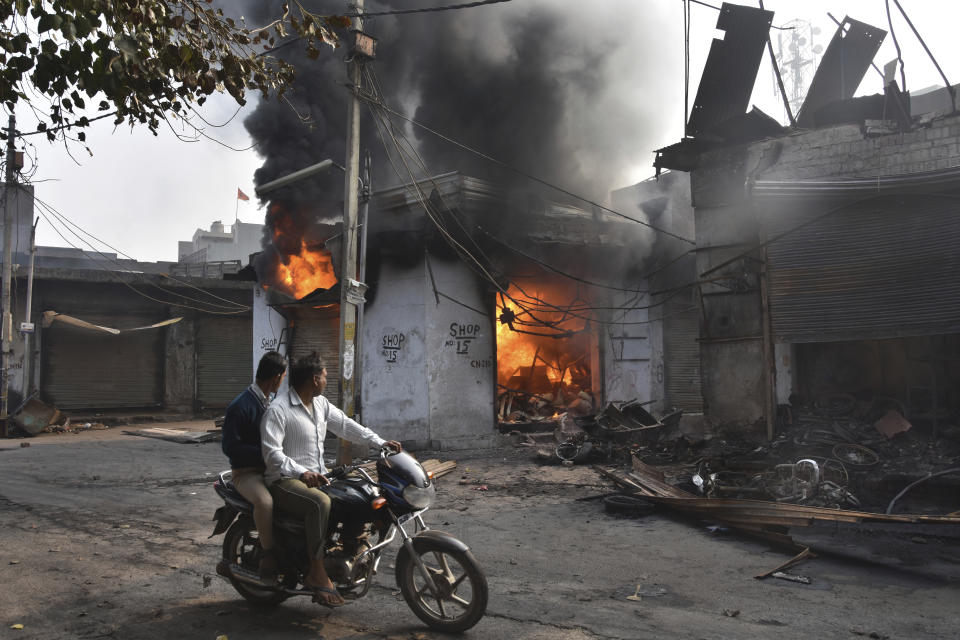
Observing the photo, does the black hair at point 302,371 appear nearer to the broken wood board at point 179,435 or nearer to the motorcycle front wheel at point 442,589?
the motorcycle front wheel at point 442,589

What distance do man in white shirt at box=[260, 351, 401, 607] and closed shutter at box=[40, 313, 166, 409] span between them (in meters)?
20.1

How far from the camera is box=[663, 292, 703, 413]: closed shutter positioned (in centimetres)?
1563

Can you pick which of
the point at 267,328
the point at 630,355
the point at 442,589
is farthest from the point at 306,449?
the point at 267,328

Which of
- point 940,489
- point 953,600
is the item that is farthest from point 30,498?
point 940,489

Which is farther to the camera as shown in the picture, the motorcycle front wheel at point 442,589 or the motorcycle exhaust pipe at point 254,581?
the motorcycle exhaust pipe at point 254,581

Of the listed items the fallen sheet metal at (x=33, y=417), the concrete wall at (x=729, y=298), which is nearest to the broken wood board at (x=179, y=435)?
the fallen sheet metal at (x=33, y=417)

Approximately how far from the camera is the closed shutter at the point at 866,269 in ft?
29.9

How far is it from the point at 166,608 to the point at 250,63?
384 centimetres

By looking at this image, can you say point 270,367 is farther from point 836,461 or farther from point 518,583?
point 836,461

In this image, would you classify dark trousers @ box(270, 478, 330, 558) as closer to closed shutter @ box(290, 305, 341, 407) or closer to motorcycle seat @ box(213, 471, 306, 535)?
motorcycle seat @ box(213, 471, 306, 535)

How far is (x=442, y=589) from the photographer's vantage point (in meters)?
3.96

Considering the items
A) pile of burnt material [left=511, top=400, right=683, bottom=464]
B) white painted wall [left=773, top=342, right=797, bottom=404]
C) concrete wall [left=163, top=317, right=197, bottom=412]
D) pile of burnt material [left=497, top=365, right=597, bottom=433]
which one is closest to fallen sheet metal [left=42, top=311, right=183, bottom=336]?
concrete wall [left=163, top=317, right=197, bottom=412]

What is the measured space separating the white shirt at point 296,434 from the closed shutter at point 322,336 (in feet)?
38.9

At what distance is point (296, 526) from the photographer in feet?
13.1
